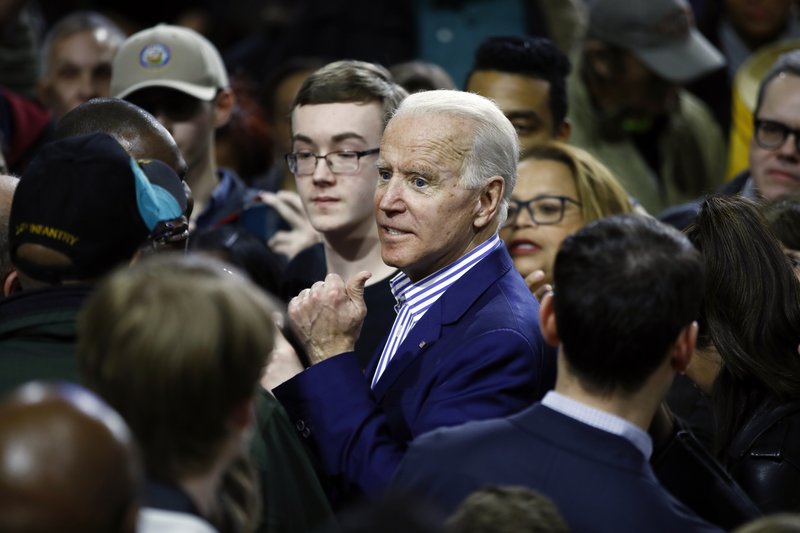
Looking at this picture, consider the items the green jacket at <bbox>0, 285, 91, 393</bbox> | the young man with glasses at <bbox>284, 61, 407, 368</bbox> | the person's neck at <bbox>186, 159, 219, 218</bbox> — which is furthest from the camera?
the person's neck at <bbox>186, 159, 219, 218</bbox>

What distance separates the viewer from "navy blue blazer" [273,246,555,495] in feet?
9.62


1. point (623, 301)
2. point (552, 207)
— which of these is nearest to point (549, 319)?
point (623, 301)

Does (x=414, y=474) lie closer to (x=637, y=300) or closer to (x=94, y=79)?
(x=637, y=300)

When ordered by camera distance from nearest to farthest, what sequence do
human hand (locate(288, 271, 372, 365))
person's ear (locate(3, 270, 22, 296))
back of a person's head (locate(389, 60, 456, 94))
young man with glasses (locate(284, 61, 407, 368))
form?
person's ear (locate(3, 270, 22, 296)), human hand (locate(288, 271, 372, 365)), young man with glasses (locate(284, 61, 407, 368)), back of a person's head (locate(389, 60, 456, 94))

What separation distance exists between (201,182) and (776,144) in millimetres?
2230

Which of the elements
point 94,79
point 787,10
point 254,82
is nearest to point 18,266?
point 94,79

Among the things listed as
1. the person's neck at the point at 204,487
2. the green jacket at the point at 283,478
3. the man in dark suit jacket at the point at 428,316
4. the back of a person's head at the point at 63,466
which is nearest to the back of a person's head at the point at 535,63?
the man in dark suit jacket at the point at 428,316

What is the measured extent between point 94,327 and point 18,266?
2.14 feet

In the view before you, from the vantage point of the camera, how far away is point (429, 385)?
3.06 meters

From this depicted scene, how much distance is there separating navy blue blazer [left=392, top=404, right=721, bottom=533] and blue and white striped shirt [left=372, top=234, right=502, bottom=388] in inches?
31.6

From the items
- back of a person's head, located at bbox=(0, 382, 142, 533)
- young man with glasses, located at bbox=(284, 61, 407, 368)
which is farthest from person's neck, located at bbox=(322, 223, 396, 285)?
back of a person's head, located at bbox=(0, 382, 142, 533)

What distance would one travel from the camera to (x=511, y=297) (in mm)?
3191

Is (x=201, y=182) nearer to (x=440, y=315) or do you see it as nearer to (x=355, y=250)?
(x=355, y=250)

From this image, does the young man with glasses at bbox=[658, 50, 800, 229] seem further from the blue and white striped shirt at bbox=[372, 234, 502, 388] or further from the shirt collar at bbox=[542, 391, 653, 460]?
the shirt collar at bbox=[542, 391, 653, 460]
